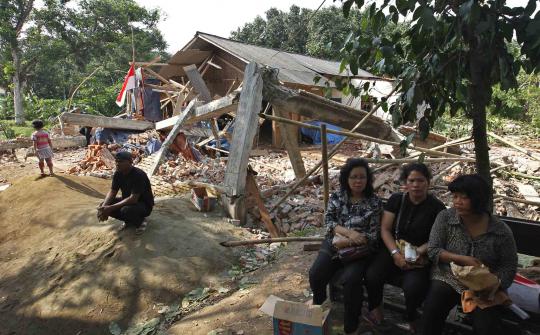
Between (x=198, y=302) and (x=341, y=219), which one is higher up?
(x=341, y=219)

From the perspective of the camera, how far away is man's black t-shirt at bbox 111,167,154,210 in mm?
4688

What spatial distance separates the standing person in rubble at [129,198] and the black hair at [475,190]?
3638 millimetres

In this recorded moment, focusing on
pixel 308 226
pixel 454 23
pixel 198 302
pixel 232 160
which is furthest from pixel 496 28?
pixel 308 226

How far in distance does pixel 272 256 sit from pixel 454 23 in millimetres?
3431

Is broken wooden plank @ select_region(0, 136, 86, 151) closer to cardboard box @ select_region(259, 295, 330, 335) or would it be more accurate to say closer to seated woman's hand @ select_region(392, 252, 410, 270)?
cardboard box @ select_region(259, 295, 330, 335)

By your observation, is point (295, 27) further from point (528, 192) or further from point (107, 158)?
point (528, 192)

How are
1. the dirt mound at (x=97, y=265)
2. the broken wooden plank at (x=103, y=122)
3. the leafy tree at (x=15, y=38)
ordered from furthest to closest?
the leafy tree at (x=15, y=38), the broken wooden plank at (x=103, y=122), the dirt mound at (x=97, y=265)

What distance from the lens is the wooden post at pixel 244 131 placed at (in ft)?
17.4

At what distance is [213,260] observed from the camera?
4.49 m

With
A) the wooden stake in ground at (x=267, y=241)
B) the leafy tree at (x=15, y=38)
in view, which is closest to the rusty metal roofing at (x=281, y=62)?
the wooden stake in ground at (x=267, y=241)

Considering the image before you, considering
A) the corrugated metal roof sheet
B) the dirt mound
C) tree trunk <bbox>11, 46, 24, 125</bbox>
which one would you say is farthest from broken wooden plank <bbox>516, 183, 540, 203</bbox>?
tree trunk <bbox>11, 46, 24, 125</bbox>

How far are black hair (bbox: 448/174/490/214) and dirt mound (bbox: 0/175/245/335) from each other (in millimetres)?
2822

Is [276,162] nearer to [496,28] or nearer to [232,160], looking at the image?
[232,160]

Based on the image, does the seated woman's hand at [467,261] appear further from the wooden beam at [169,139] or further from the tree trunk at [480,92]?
the wooden beam at [169,139]
